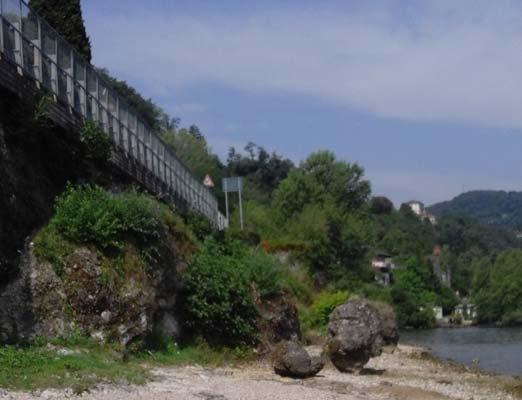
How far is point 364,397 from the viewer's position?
73.5ft

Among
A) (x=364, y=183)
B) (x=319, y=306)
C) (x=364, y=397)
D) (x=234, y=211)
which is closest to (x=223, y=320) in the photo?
(x=364, y=397)

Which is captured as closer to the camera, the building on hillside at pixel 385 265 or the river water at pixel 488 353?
the river water at pixel 488 353

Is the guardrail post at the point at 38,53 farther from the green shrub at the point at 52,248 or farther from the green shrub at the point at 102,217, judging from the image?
the green shrub at the point at 52,248

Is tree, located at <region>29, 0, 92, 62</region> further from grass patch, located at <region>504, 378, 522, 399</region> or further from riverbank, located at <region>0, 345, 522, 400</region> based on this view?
grass patch, located at <region>504, 378, 522, 399</region>

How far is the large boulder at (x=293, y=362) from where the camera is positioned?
2508cm

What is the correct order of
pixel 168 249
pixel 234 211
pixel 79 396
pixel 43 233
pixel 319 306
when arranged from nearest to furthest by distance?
pixel 79 396
pixel 43 233
pixel 168 249
pixel 319 306
pixel 234 211

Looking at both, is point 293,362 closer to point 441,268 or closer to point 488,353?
point 488,353

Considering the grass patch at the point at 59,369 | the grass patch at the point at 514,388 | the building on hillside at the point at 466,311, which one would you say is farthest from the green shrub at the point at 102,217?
the building on hillside at the point at 466,311

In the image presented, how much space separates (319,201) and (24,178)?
67.5 m

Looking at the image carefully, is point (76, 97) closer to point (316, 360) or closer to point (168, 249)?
point (168, 249)

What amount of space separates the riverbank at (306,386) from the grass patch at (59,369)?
312 millimetres

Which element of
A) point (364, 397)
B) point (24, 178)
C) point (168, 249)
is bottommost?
point (364, 397)

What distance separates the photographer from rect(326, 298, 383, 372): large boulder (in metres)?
29.3

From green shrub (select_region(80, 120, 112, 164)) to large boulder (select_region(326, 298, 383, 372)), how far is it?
9024 millimetres
